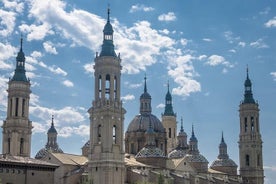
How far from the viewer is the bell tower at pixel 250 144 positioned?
371ft

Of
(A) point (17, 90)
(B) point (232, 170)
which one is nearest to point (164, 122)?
(B) point (232, 170)

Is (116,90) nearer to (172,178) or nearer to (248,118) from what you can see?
(172,178)

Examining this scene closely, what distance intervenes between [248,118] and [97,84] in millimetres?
43676

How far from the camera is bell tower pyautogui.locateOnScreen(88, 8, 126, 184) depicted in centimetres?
7869

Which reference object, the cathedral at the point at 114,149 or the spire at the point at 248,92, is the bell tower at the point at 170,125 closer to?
the cathedral at the point at 114,149

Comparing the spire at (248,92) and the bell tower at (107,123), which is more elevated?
the spire at (248,92)

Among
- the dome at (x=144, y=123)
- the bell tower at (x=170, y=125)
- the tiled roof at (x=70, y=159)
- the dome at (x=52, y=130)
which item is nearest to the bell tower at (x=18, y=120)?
the tiled roof at (x=70, y=159)

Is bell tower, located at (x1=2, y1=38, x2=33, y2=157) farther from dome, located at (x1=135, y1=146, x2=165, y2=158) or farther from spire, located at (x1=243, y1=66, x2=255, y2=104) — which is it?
spire, located at (x1=243, y1=66, x2=255, y2=104)

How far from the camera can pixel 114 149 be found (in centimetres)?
7969

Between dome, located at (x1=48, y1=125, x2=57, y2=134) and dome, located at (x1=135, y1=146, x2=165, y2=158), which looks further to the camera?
dome, located at (x1=48, y1=125, x2=57, y2=134)

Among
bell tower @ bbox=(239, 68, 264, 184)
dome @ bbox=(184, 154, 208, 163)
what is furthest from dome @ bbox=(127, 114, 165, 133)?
bell tower @ bbox=(239, 68, 264, 184)

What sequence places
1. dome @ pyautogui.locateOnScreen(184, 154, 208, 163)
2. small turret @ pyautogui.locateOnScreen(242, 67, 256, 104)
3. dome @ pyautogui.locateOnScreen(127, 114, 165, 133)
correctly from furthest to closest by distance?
small turret @ pyautogui.locateOnScreen(242, 67, 256, 104)
dome @ pyautogui.locateOnScreen(127, 114, 165, 133)
dome @ pyautogui.locateOnScreen(184, 154, 208, 163)

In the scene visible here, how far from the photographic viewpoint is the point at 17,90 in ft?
303

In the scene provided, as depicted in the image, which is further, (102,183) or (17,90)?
(17,90)
